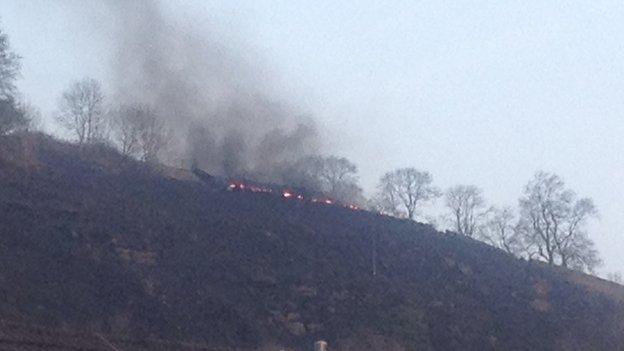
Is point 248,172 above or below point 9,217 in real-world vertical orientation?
above

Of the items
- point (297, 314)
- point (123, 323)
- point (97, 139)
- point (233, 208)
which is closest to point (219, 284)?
point (297, 314)

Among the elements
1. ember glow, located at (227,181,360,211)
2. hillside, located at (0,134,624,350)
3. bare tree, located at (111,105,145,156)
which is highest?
bare tree, located at (111,105,145,156)

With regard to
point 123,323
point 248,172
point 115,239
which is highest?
point 248,172

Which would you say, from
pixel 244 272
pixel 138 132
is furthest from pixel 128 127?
pixel 244 272

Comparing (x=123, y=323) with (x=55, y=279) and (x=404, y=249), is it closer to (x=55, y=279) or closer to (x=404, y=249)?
(x=55, y=279)

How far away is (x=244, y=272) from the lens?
142ft

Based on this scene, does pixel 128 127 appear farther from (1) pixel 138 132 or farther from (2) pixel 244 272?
(2) pixel 244 272

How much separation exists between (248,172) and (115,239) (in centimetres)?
2731

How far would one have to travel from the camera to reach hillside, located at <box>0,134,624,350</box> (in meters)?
36.4

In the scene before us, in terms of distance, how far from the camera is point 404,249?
5434 cm

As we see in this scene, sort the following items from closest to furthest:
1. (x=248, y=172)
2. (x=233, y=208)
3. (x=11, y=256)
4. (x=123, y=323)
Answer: (x=123, y=323) < (x=11, y=256) < (x=233, y=208) < (x=248, y=172)

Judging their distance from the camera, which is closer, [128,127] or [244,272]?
[244,272]

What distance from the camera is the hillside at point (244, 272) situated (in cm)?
3638

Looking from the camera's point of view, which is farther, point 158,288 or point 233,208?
point 233,208
